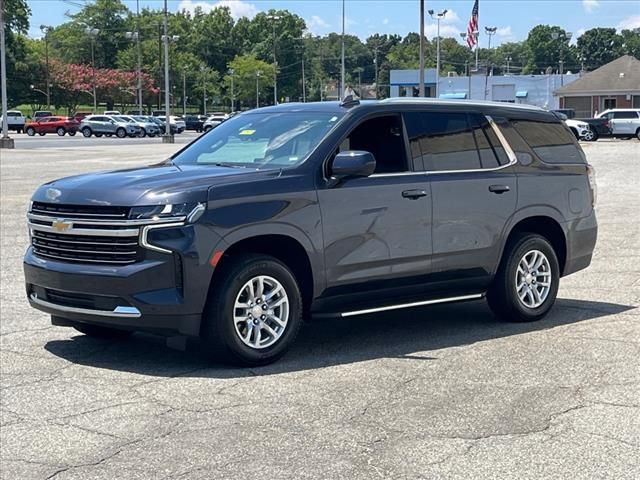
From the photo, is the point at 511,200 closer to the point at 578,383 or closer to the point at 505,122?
the point at 505,122

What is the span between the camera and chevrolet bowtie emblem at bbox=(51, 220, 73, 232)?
6.34 metres

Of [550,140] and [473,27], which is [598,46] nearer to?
[473,27]

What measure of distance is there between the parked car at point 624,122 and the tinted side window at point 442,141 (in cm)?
4951

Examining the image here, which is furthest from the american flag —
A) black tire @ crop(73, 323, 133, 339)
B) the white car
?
black tire @ crop(73, 323, 133, 339)

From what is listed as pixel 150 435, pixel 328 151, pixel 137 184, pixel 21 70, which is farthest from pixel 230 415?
pixel 21 70

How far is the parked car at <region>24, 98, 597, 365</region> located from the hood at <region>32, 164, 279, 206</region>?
0.01 meters

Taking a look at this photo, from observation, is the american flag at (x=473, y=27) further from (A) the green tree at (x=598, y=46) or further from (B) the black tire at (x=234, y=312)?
(A) the green tree at (x=598, y=46)

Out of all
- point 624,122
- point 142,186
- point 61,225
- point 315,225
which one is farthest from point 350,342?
point 624,122

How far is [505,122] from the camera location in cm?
812

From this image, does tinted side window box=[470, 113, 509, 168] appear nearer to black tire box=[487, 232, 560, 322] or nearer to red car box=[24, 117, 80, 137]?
black tire box=[487, 232, 560, 322]

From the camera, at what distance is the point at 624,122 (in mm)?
54406

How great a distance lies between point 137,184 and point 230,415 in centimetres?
179

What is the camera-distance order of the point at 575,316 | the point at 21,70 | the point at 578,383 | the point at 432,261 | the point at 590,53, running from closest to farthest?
the point at 578,383 → the point at 432,261 → the point at 575,316 → the point at 21,70 → the point at 590,53

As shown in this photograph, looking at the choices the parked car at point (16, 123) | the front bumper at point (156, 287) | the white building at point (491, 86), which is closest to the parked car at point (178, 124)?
the parked car at point (16, 123)
